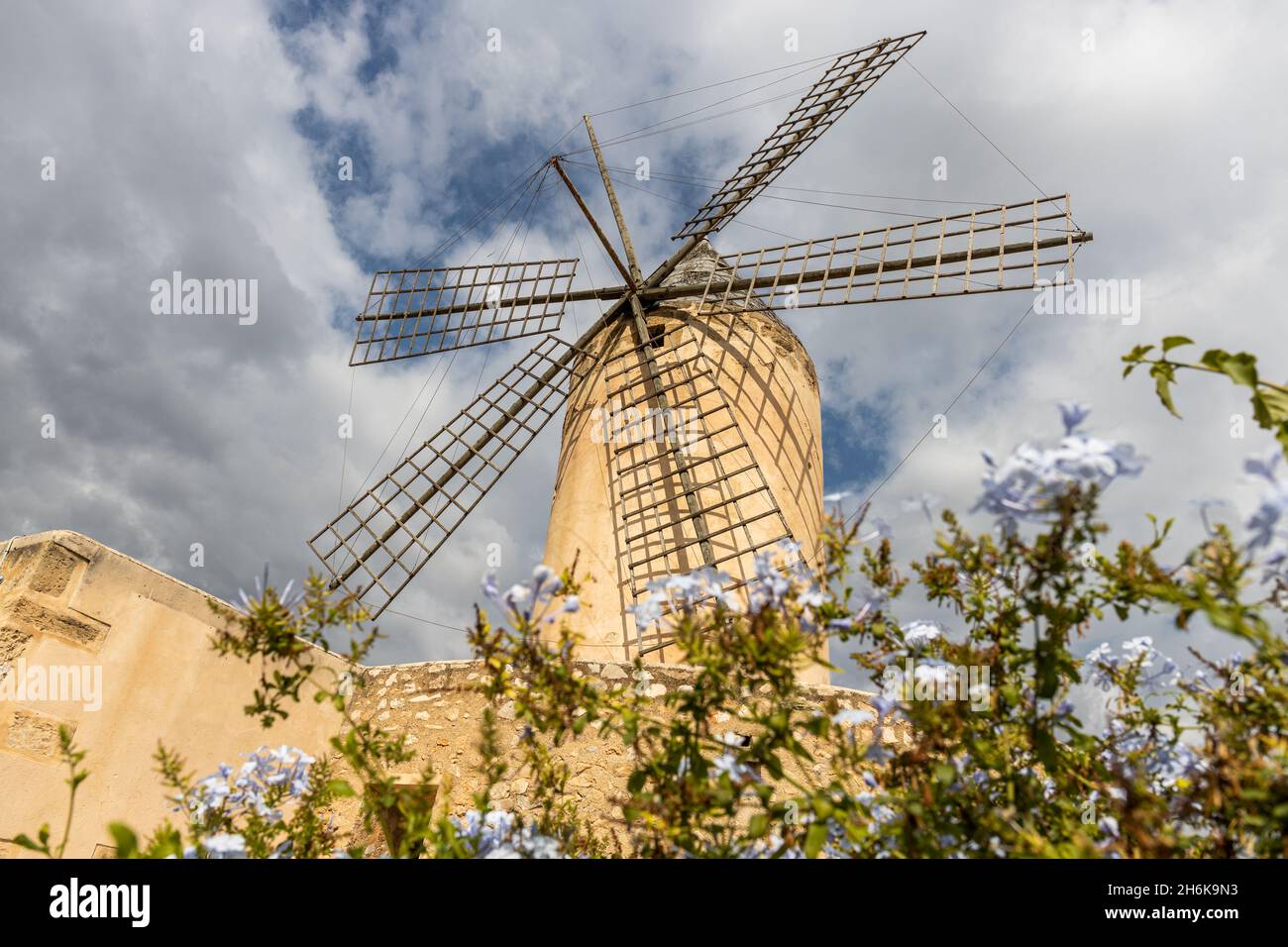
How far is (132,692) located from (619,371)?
4.46m

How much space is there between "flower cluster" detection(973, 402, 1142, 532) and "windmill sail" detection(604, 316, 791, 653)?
4226 mm

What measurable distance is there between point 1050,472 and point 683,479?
4.84m

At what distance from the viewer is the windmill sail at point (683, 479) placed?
552 centimetres

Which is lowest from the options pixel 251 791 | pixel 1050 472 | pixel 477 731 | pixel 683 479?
pixel 477 731

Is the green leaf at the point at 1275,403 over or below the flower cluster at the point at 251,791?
over

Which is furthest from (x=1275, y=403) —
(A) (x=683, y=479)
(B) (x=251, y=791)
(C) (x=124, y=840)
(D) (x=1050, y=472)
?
(A) (x=683, y=479)

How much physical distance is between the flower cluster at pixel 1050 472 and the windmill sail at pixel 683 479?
4226mm

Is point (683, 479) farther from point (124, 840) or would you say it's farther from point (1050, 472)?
point (124, 840)

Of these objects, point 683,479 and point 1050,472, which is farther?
point 683,479

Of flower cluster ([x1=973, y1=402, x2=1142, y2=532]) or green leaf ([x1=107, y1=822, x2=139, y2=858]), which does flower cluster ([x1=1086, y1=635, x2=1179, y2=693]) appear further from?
green leaf ([x1=107, y1=822, x2=139, y2=858])

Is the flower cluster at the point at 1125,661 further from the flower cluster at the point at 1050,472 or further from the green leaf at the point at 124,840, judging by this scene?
the green leaf at the point at 124,840

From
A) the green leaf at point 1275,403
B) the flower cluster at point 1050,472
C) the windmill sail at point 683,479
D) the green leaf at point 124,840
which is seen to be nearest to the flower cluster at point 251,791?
the green leaf at point 124,840

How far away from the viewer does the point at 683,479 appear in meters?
5.73

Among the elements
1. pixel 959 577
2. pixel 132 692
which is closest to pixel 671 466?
pixel 132 692
